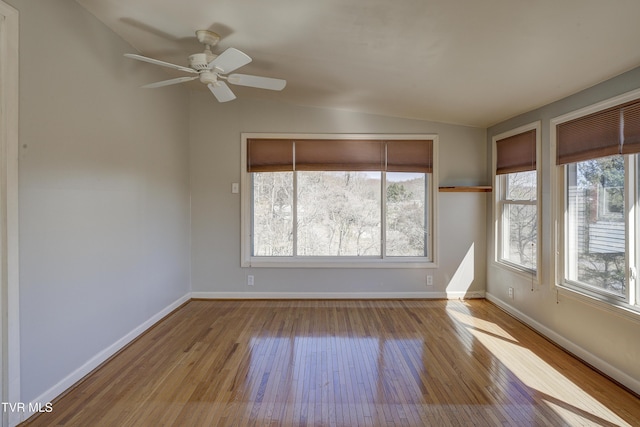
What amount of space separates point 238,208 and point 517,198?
340cm

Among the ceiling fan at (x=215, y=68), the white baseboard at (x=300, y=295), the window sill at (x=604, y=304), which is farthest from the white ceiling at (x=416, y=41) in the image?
the white baseboard at (x=300, y=295)

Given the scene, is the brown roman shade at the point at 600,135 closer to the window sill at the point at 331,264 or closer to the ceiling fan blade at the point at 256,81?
the window sill at the point at 331,264

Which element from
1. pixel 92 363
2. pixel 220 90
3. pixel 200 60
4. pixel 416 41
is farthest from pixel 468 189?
pixel 92 363

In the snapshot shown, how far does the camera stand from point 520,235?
3.63m

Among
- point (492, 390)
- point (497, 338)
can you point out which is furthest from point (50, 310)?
point (497, 338)

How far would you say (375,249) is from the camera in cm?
429

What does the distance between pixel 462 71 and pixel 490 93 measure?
1.93 ft

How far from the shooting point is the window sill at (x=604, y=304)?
226 cm

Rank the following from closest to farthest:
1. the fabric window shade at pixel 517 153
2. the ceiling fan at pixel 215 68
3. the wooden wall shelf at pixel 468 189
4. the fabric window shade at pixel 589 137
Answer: the ceiling fan at pixel 215 68 < the fabric window shade at pixel 589 137 < the fabric window shade at pixel 517 153 < the wooden wall shelf at pixel 468 189

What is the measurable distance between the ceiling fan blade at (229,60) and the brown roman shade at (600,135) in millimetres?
2724

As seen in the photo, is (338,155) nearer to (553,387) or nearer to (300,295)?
(300,295)

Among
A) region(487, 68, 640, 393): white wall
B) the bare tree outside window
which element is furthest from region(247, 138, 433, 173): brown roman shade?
region(487, 68, 640, 393): white wall

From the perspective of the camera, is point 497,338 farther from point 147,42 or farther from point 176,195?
point 147,42

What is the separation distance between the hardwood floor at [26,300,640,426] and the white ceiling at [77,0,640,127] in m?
2.30
